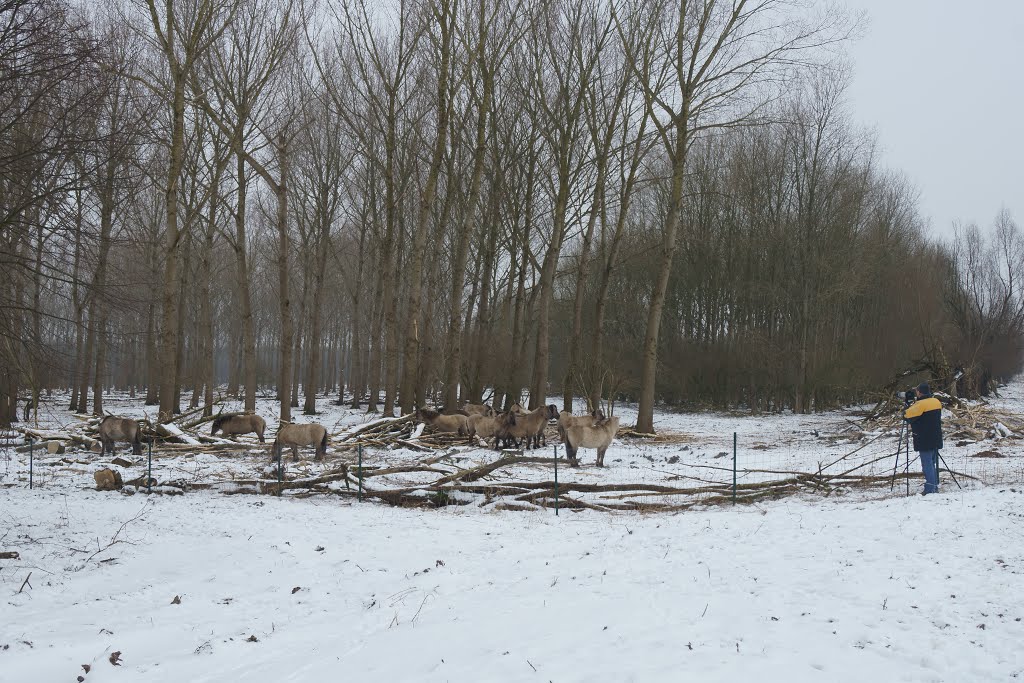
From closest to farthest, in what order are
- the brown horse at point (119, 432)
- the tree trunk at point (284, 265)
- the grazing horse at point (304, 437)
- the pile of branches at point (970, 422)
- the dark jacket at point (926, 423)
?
1. the dark jacket at point (926, 423)
2. the grazing horse at point (304, 437)
3. the brown horse at point (119, 432)
4. the pile of branches at point (970, 422)
5. the tree trunk at point (284, 265)

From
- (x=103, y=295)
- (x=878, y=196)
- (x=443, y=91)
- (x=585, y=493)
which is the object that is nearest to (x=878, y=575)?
(x=585, y=493)

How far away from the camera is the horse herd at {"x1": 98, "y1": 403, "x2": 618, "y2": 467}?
44.9ft

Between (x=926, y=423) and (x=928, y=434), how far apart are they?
18 cm

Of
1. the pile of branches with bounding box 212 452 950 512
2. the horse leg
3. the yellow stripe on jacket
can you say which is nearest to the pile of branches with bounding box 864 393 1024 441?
the yellow stripe on jacket

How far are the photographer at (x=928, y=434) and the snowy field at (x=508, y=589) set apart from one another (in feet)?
1.17

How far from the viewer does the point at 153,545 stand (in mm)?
8648

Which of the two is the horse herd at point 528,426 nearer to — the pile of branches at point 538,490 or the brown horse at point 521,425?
the brown horse at point 521,425

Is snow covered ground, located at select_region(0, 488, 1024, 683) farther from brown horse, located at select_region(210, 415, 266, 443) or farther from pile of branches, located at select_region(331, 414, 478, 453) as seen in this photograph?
pile of branches, located at select_region(331, 414, 478, 453)

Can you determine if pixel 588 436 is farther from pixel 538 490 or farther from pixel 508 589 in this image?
pixel 508 589

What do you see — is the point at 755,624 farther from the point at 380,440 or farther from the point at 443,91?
the point at 443,91

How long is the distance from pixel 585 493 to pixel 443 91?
12825 mm

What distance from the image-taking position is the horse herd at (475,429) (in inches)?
539

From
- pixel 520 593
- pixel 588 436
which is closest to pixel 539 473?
pixel 588 436

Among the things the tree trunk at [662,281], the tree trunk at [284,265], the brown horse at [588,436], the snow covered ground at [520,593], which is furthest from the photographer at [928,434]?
the tree trunk at [284,265]
